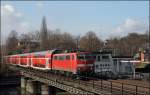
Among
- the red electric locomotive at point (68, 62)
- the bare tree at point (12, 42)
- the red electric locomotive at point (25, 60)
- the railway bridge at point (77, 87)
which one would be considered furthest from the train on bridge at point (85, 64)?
the bare tree at point (12, 42)

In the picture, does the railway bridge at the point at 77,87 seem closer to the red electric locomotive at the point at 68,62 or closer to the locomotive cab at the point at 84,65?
the red electric locomotive at the point at 68,62

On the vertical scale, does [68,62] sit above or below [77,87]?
above

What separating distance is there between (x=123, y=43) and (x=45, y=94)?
104354mm

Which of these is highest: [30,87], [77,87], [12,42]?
[12,42]

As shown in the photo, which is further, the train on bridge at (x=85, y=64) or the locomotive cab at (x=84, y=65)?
A: the train on bridge at (x=85, y=64)

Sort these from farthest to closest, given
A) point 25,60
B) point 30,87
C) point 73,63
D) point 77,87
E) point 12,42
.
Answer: point 12,42 → point 25,60 → point 30,87 → point 73,63 → point 77,87

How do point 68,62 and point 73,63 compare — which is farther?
point 68,62

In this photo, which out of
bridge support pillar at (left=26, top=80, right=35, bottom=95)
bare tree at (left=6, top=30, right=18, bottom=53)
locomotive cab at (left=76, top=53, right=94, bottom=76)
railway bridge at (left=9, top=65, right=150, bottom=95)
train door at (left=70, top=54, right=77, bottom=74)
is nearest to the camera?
railway bridge at (left=9, top=65, right=150, bottom=95)

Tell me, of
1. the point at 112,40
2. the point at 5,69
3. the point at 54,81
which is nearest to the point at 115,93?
the point at 54,81

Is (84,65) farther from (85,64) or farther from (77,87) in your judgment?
(77,87)

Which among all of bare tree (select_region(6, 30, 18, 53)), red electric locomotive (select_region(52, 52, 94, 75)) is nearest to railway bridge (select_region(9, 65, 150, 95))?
red electric locomotive (select_region(52, 52, 94, 75))

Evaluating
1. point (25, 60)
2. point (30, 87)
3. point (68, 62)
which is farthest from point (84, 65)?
point (25, 60)

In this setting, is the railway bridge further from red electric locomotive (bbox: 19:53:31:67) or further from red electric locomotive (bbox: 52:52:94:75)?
red electric locomotive (bbox: 19:53:31:67)

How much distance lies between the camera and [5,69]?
306 feet
